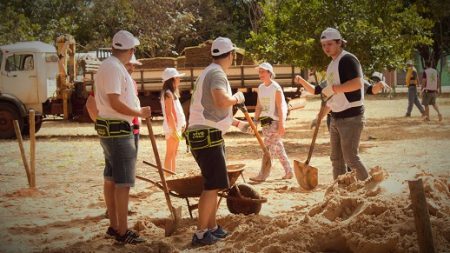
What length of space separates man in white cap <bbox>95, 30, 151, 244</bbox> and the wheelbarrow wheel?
1.16 meters

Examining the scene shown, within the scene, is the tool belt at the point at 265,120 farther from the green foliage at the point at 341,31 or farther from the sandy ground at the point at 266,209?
the green foliage at the point at 341,31

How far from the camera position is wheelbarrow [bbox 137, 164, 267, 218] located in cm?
627

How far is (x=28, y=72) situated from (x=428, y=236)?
1618 cm

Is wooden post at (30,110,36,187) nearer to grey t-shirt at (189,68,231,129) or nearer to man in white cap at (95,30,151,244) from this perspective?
man in white cap at (95,30,151,244)

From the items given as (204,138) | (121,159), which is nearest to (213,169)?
(204,138)

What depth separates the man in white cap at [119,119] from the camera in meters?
5.69

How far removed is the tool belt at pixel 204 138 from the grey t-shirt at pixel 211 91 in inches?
2.6

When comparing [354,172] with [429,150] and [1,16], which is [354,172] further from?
[1,16]

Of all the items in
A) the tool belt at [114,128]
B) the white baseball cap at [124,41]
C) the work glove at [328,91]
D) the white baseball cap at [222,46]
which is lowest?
the tool belt at [114,128]

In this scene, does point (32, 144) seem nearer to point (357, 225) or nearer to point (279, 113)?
point (279, 113)

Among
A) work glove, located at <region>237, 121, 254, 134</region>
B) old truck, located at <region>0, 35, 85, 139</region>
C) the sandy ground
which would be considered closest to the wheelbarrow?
the sandy ground

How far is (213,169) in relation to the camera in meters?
5.72

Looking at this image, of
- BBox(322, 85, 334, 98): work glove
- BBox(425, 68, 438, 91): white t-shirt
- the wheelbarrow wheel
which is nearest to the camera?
the wheelbarrow wheel

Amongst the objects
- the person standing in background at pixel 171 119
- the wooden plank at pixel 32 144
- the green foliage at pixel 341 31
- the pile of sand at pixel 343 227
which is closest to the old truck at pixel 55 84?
the green foliage at pixel 341 31
